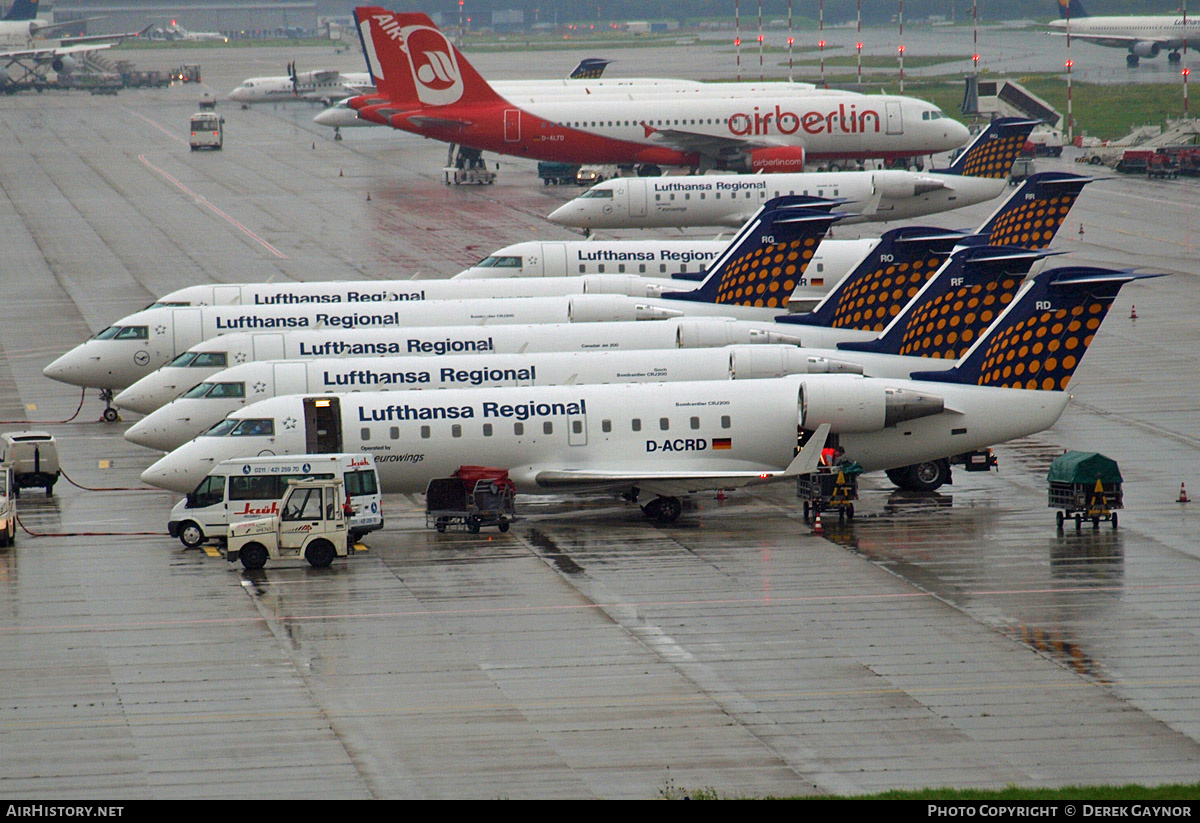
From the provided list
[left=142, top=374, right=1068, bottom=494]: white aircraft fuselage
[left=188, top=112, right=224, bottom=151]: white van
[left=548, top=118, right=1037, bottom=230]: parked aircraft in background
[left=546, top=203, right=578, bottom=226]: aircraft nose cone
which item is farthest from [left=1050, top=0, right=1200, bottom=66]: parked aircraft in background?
[left=142, top=374, right=1068, bottom=494]: white aircraft fuselage

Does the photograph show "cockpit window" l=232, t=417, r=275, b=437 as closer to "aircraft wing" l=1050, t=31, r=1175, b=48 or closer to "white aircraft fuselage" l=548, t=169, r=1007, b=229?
"white aircraft fuselage" l=548, t=169, r=1007, b=229

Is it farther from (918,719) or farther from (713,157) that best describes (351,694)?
(713,157)

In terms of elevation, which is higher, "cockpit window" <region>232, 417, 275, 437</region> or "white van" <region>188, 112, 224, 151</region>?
"white van" <region>188, 112, 224, 151</region>

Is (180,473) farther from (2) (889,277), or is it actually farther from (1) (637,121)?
(1) (637,121)

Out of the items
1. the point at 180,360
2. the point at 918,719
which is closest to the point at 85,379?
the point at 180,360

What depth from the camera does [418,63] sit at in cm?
10150

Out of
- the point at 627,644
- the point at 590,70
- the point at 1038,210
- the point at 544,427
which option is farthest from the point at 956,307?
the point at 590,70

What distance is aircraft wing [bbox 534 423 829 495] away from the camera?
37750 mm

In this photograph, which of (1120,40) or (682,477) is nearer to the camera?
(682,477)

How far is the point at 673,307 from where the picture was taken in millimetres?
53500

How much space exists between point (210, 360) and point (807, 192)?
3744 cm

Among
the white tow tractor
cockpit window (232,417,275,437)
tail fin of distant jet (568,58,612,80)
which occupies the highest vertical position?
tail fin of distant jet (568,58,612,80)

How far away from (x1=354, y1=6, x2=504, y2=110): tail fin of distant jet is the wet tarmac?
51.8 m
